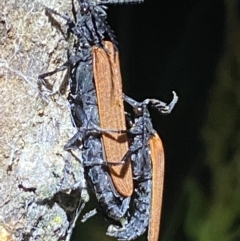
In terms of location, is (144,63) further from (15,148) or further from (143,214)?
(15,148)

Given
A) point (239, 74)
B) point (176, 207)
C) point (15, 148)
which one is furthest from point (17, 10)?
point (176, 207)

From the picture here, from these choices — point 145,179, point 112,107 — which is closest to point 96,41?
point 112,107

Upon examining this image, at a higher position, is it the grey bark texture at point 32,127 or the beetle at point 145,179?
the grey bark texture at point 32,127

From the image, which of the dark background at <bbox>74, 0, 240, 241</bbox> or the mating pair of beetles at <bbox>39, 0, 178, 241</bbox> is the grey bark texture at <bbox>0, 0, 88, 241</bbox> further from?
the dark background at <bbox>74, 0, 240, 241</bbox>

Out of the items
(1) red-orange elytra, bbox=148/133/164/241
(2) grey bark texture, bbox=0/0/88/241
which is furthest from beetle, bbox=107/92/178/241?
(2) grey bark texture, bbox=0/0/88/241

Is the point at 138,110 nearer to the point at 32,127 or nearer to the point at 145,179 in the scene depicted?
the point at 145,179

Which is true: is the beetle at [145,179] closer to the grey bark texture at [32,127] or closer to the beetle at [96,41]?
the beetle at [96,41]

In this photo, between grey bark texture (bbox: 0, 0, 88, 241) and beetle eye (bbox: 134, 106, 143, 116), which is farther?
beetle eye (bbox: 134, 106, 143, 116)

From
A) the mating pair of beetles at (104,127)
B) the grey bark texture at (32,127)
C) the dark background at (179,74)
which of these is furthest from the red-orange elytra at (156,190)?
the dark background at (179,74)
